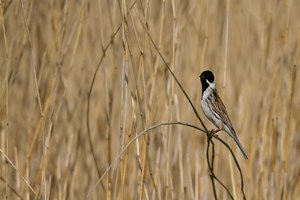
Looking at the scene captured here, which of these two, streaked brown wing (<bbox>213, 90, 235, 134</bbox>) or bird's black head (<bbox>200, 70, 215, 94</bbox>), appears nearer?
bird's black head (<bbox>200, 70, 215, 94</bbox>)

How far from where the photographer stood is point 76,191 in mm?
3135

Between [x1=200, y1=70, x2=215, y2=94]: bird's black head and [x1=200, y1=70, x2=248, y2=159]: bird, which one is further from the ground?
[x1=200, y1=70, x2=215, y2=94]: bird's black head

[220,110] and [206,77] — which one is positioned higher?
[206,77]

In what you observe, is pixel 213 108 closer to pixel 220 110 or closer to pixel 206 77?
pixel 220 110

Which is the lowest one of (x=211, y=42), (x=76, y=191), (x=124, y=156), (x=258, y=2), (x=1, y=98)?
(x=76, y=191)

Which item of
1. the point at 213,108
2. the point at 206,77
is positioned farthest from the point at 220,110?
the point at 206,77

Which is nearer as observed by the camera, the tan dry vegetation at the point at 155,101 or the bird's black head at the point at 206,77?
the bird's black head at the point at 206,77

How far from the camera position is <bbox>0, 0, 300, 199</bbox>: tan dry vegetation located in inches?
96.9

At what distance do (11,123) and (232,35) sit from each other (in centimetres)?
146

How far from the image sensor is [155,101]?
2.53 meters

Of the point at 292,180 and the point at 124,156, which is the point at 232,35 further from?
the point at 124,156

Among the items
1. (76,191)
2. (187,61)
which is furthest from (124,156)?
(187,61)

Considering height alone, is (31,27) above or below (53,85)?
above

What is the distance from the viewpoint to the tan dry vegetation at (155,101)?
246 cm
